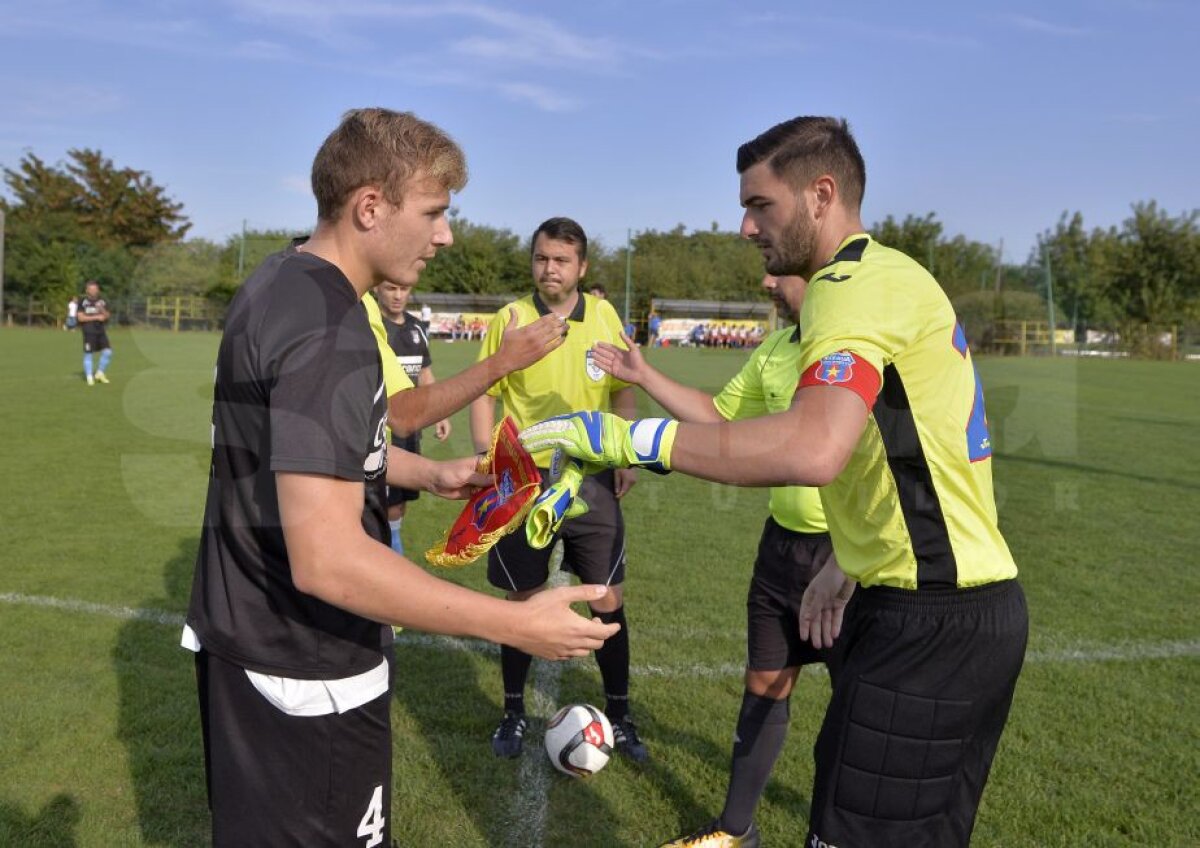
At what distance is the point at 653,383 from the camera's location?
3.88 meters

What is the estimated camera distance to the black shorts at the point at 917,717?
232 cm

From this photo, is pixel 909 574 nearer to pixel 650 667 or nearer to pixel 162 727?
pixel 650 667

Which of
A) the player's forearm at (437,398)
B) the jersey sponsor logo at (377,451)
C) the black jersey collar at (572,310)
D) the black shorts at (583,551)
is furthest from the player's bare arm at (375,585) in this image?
the black jersey collar at (572,310)

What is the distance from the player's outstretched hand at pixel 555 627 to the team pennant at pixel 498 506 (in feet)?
1.22

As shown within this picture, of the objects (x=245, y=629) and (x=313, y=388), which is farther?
(x=245, y=629)

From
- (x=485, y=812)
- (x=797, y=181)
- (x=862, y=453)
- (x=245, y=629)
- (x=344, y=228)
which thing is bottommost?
(x=485, y=812)

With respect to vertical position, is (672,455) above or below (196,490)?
above

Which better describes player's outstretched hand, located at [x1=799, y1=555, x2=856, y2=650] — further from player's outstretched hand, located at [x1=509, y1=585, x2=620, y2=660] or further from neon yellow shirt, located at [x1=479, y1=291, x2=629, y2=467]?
neon yellow shirt, located at [x1=479, y1=291, x2=629, y2=467]

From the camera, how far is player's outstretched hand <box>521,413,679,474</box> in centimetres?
209

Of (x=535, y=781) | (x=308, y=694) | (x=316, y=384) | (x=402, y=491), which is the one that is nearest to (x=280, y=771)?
(x=308, y=694)

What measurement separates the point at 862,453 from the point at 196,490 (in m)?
9.12

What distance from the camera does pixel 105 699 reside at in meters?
4.75

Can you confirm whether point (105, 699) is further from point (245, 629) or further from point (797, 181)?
point (797, 181)

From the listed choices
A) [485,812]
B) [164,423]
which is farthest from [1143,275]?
[485,812]
